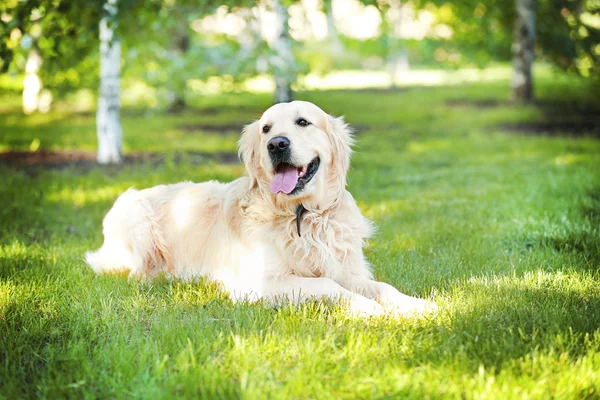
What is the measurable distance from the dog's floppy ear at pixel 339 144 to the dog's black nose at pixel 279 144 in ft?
1.16

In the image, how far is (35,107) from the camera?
57.0ft

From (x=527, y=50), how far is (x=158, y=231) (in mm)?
13194

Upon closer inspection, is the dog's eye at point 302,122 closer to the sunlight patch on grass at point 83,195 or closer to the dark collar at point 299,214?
the dark collar at point 299,214

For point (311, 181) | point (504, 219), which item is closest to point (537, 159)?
point (504, 219)

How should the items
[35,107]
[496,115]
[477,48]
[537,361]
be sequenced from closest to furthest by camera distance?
[537,361] → [496,115] → [35,107] → [477,48]

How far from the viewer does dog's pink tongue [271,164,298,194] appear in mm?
3633

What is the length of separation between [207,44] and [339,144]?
7230 mm

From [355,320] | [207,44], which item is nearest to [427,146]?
[207,44]

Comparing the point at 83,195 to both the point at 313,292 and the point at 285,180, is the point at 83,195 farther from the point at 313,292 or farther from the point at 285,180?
the point at 313,292

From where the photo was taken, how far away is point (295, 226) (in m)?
3.80

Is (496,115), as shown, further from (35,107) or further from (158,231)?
(35,107)

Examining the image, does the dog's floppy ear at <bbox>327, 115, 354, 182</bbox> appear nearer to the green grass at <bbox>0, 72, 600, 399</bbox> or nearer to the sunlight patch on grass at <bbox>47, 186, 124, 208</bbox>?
the green grass at <bbox>0, 72, 600, 399</bbox>

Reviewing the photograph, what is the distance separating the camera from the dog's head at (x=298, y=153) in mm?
3631

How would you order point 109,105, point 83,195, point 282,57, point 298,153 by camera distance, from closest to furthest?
point 298,153
point 83,195
point 109,105
point 282,57
